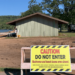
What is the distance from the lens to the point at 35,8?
64562 millimetres

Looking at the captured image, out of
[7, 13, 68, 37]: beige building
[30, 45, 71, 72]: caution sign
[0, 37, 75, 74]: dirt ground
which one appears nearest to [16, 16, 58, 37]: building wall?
[7, 13, 68, 37]: beige building

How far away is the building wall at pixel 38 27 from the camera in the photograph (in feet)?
64.7

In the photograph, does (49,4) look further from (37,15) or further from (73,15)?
(37,15)

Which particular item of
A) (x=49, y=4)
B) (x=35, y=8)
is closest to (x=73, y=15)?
(x=49, y=4)

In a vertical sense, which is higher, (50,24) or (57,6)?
(57,6)

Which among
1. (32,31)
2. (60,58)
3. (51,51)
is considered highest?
(32,31)

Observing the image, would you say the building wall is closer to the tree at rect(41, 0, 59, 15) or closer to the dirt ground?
the dirt ground

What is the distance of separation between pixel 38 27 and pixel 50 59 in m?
16.9

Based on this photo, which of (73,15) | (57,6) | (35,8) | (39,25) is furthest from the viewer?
(35,8)

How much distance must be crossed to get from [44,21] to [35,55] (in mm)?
17071

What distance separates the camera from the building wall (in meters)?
19.7

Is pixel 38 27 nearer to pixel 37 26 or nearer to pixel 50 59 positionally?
pixel 37 26

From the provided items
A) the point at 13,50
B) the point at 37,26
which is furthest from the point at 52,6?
the point at 13,50

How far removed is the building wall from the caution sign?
16.7 metres
